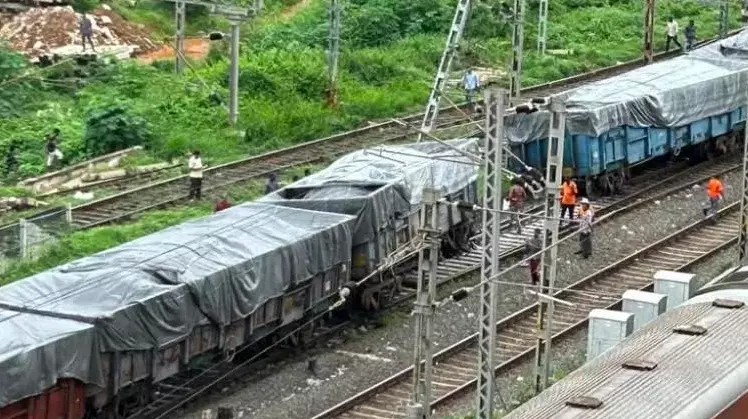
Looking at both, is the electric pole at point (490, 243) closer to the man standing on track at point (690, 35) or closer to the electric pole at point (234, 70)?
the electric pole at point (234, 70)

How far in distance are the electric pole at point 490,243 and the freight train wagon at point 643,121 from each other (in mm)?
13999

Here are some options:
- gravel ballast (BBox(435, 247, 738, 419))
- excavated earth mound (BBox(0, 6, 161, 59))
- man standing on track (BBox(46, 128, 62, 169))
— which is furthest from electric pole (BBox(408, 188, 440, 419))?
excavated earth mound (BBox(0, 6, 161, 59))

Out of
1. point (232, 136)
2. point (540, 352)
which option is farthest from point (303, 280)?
point (232, 136)

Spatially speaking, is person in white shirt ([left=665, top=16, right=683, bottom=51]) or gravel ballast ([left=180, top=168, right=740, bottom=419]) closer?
gravel ballast ([left=180, top=168, right=740, bottom=419])

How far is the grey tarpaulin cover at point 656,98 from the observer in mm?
32875

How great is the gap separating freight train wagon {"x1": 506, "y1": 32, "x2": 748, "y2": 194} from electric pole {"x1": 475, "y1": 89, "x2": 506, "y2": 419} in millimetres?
13999

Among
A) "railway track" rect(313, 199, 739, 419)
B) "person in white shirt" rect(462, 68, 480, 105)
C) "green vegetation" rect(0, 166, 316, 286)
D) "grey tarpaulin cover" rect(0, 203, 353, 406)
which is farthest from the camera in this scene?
"person in white shirt" rect(462, 68, 480, 105)

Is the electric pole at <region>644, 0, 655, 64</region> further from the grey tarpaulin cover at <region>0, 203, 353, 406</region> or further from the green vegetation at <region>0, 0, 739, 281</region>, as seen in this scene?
the grey tarpaulin cover at <region>0, 203, 353, 406</region>

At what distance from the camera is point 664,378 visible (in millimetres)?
14477

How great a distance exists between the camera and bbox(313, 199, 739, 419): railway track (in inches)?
845

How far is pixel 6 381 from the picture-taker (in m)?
17.5

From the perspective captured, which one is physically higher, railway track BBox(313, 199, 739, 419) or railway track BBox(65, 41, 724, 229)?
railway track BBox(65, 41, 724, 229)

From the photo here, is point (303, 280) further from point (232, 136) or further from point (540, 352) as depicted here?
point (232, 136)

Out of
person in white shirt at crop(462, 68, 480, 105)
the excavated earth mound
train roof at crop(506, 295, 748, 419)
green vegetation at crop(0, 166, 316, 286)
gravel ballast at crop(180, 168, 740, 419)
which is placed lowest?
gravel ballast at crop(180, 168, 740, 419)
